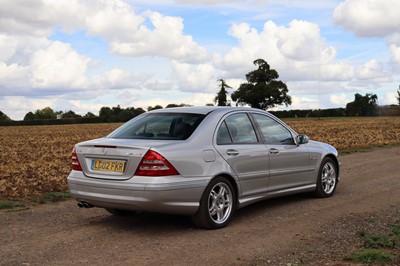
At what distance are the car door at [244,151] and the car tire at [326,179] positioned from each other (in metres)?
1.57

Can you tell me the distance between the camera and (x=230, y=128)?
6715mm

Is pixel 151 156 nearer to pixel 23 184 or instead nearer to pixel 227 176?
pixel 227 176

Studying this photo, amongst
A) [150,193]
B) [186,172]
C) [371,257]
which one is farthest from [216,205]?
[371,257]

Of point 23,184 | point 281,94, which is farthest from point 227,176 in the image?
point 281,94

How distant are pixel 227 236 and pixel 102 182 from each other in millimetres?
1565

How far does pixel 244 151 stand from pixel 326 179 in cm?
238

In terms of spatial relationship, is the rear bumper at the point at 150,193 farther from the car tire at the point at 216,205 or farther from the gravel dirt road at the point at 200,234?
the gravel dirt road at the point at 200,234

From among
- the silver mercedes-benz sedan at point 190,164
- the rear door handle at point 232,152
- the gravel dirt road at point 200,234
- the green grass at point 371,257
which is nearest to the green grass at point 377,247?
the green grass at point 371,257

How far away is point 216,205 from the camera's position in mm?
6266

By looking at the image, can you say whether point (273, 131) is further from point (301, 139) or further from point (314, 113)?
point (314, 113)

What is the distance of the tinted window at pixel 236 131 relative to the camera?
655cm

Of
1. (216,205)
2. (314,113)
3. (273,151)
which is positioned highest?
(314,113)

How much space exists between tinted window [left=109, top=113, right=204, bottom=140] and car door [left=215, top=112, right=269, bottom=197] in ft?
1.27

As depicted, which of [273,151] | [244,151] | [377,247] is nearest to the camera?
[377,247]
